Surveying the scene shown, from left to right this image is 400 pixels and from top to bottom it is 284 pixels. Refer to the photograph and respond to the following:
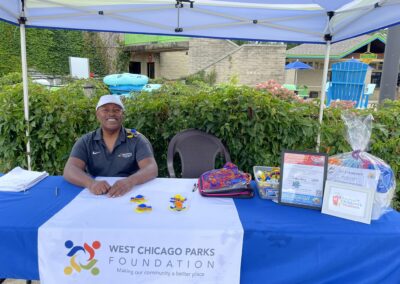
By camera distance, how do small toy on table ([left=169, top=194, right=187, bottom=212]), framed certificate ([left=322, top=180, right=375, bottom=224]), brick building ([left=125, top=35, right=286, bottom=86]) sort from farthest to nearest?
brick building ([left=125, top=35, right=286, bottom=86]) → small toy on table ([left=169, top=194, right=187, bottom=212]) → framed certificate ([left=322, top=180, right=375, bottom=224])

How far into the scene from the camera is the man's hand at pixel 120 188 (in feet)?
6.26

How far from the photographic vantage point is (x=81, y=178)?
207cm

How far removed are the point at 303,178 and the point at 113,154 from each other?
4.80 ft

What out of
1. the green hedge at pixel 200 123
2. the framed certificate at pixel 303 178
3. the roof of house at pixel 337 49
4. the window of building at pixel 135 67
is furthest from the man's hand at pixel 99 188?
the window of building at pixel 135 67

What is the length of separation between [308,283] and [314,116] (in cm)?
235

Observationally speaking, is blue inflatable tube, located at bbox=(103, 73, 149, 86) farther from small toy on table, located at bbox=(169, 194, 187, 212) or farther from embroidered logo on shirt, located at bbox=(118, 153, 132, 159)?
small toy on table, located at bbox=(169, 194, 187, 212)

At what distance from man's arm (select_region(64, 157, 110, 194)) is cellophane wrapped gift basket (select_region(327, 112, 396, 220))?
1329 mm

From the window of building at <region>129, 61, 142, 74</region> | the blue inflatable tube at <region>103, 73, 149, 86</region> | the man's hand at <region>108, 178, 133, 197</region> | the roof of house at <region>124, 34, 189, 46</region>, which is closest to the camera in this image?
the man's hand at <region>108, 178, 133, 197</region>

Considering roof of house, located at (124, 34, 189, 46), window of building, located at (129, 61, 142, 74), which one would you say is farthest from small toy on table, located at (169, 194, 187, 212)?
window of building, located at (129, 61, 142, 74)

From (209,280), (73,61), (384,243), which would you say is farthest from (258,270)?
(73,61)

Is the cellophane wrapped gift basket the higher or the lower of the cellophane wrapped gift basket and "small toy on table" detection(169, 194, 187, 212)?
the higher

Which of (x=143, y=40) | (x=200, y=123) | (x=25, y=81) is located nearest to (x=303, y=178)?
(x=200, y=123)

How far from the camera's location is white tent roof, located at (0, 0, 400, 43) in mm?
2834

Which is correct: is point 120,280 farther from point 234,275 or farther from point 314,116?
point 314,116
